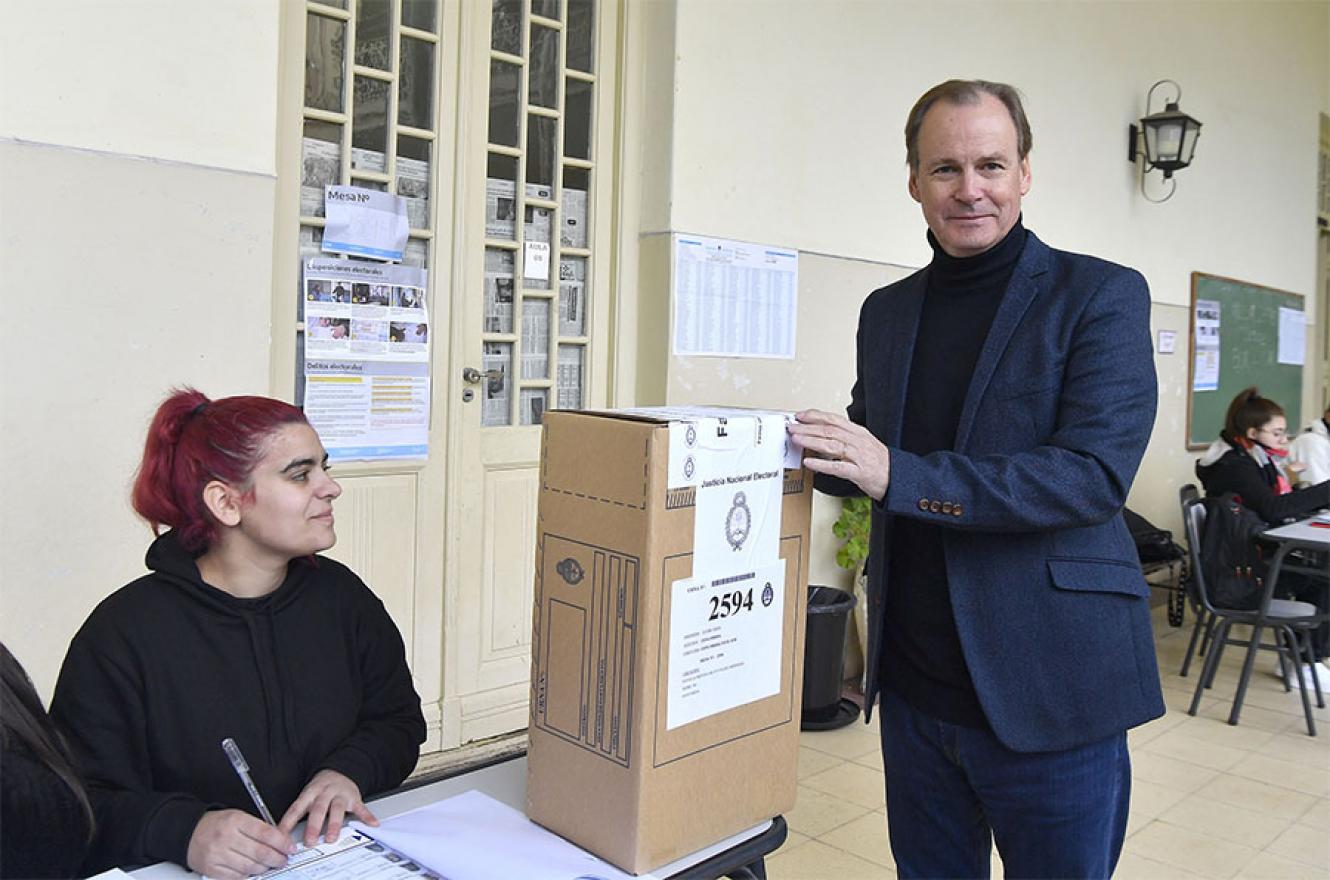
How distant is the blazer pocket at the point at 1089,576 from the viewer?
4.67 ft

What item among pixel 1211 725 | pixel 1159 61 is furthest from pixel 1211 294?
pixel 1211 725

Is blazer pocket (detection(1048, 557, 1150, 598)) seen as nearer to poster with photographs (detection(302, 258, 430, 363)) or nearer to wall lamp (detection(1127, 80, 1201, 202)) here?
poster with photographs (detection(302, 258, 430, 363))

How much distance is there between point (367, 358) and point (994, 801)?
2150 millimetres

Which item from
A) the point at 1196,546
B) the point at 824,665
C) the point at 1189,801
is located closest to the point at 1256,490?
the point at 1196,546

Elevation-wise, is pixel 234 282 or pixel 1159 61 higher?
pixel 1159 61

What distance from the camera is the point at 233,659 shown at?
4.94 feet

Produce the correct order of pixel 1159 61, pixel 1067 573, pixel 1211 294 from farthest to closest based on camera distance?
pixel 1211 294, pixel 1159 61, pixel 1067 573

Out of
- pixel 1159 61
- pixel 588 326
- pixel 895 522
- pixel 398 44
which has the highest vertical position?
pixel 1159 61

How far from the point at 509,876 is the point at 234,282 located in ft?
6.04

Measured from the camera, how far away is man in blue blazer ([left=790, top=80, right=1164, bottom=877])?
138 cm

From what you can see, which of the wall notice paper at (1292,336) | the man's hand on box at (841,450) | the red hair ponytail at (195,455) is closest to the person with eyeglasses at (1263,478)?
the wall notice paper at (1292,336)

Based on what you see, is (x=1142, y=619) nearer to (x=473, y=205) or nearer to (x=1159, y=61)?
(x=473, y=205)

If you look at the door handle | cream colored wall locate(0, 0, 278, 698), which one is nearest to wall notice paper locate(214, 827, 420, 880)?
cream colored wall locate(0, 0, 278, 698)

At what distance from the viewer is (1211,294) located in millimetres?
7180
